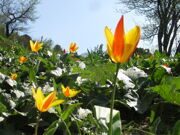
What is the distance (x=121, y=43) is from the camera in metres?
1.06

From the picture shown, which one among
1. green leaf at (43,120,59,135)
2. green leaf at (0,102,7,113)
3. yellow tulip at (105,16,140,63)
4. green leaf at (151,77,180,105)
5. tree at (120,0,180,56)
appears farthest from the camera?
tree at (120,0,180,56)

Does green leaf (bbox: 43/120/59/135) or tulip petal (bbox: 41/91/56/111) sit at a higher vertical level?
tulip petal (bbox: 41/91/56/111)

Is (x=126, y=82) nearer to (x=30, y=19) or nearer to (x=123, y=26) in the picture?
(x=123, y=26)

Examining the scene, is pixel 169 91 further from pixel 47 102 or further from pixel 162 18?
pixel 162 18

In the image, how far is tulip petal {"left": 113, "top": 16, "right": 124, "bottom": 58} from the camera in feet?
3.48

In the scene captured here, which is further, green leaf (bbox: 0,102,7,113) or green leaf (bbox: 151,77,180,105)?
green leaf (bbox: 0,102,7,113)

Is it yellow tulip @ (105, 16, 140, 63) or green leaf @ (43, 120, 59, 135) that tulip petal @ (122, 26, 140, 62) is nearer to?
yellow tulip @ (105, 16, 140, 63)

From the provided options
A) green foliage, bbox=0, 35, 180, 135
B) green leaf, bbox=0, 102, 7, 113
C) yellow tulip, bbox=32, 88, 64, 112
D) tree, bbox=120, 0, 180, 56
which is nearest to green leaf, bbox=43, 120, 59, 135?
yellow tulip, bbox=32, 88, 64, 112

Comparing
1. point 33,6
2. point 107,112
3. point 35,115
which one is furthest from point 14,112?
point 33,6

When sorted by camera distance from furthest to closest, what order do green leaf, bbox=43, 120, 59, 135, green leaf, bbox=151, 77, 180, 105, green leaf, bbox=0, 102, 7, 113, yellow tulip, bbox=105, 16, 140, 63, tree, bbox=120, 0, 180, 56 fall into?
1. tree, bbox=120, 0, 180, 56
2. green leaf, bbox=0, 102, 7, 113
3. green leaf, bbox=151, 77, 180, 105
4. green leaf, bbox=43, 120, 59, 135
5. yellow tulip, bbox=105, 16, 140, 63

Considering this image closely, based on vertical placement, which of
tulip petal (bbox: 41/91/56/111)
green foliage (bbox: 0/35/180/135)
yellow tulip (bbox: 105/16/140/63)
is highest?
yellow tulip (bbox: 105/16/140/63)

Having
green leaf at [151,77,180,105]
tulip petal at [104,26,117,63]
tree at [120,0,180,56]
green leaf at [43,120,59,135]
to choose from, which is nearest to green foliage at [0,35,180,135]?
green leaf at [151,77,180,105]

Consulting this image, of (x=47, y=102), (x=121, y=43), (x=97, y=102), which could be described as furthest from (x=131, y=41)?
(x=97, y=102)

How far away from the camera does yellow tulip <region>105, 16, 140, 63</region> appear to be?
1.06 meters
